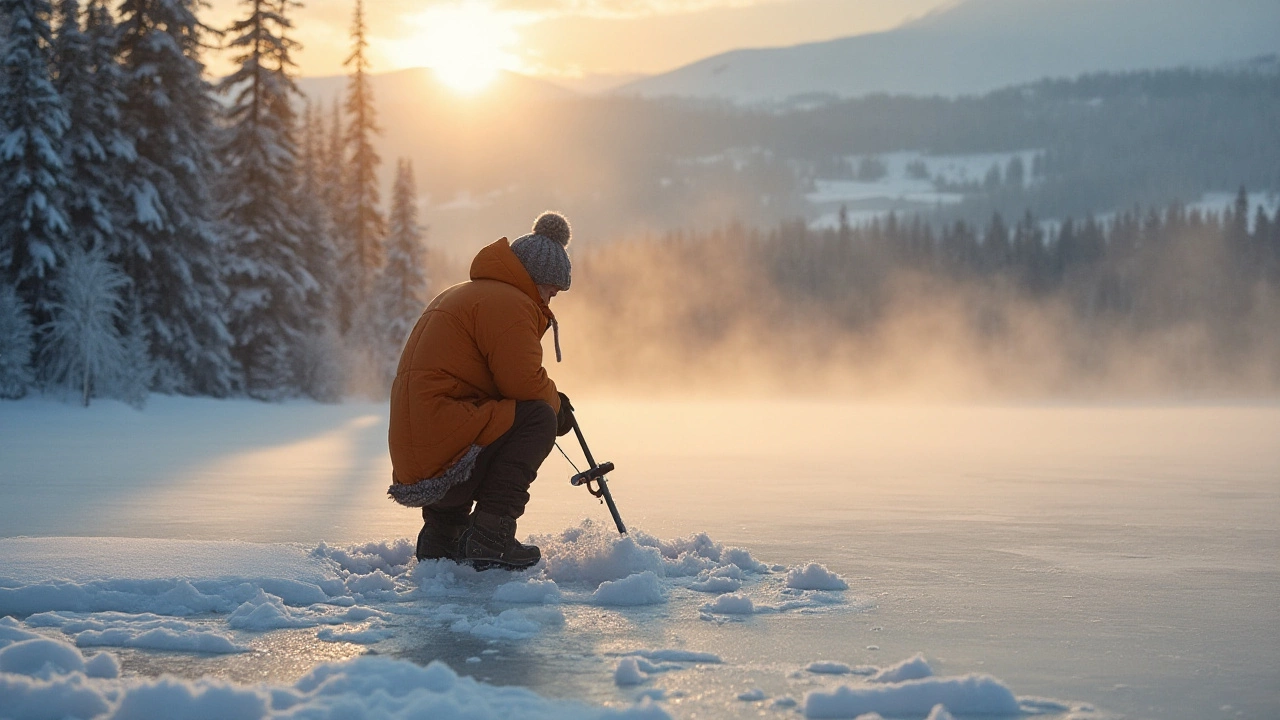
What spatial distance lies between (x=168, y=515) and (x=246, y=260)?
2583 cm

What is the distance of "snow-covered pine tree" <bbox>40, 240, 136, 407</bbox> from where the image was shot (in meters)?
20.8

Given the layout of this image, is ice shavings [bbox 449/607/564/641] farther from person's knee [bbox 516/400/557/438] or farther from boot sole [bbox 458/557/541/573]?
person's knee [bbox 516/400/557/438]

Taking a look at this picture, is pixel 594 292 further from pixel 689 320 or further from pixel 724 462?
pixel 724 462

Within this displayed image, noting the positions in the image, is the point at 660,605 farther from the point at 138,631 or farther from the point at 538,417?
the point at 138,631

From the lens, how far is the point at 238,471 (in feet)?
34.7

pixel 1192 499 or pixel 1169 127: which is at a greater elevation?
pixel 1169 127

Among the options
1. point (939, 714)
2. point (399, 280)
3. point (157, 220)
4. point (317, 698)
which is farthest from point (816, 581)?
point (399, 280)

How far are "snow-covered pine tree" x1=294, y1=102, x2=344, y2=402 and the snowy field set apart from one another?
2367 cm

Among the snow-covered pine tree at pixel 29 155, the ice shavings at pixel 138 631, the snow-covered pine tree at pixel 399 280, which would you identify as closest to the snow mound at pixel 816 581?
the ice shavings at pixel 138 631

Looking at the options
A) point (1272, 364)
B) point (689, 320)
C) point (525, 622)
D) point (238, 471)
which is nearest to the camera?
point (525, 622)

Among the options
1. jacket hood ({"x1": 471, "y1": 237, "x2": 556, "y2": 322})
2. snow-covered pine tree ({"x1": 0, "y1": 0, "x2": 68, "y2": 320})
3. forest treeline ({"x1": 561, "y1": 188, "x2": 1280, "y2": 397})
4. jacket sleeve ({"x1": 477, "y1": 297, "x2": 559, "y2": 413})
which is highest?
snow-covered pine tree ({"x1": 0, "y1": 0, "x2": 68, "y2": 320})

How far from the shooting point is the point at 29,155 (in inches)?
911

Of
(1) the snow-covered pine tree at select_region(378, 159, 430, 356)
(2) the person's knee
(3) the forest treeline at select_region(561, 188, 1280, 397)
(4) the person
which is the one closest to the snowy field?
(4) the person

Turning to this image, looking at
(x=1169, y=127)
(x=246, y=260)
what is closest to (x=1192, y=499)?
(x=246, y=260)
